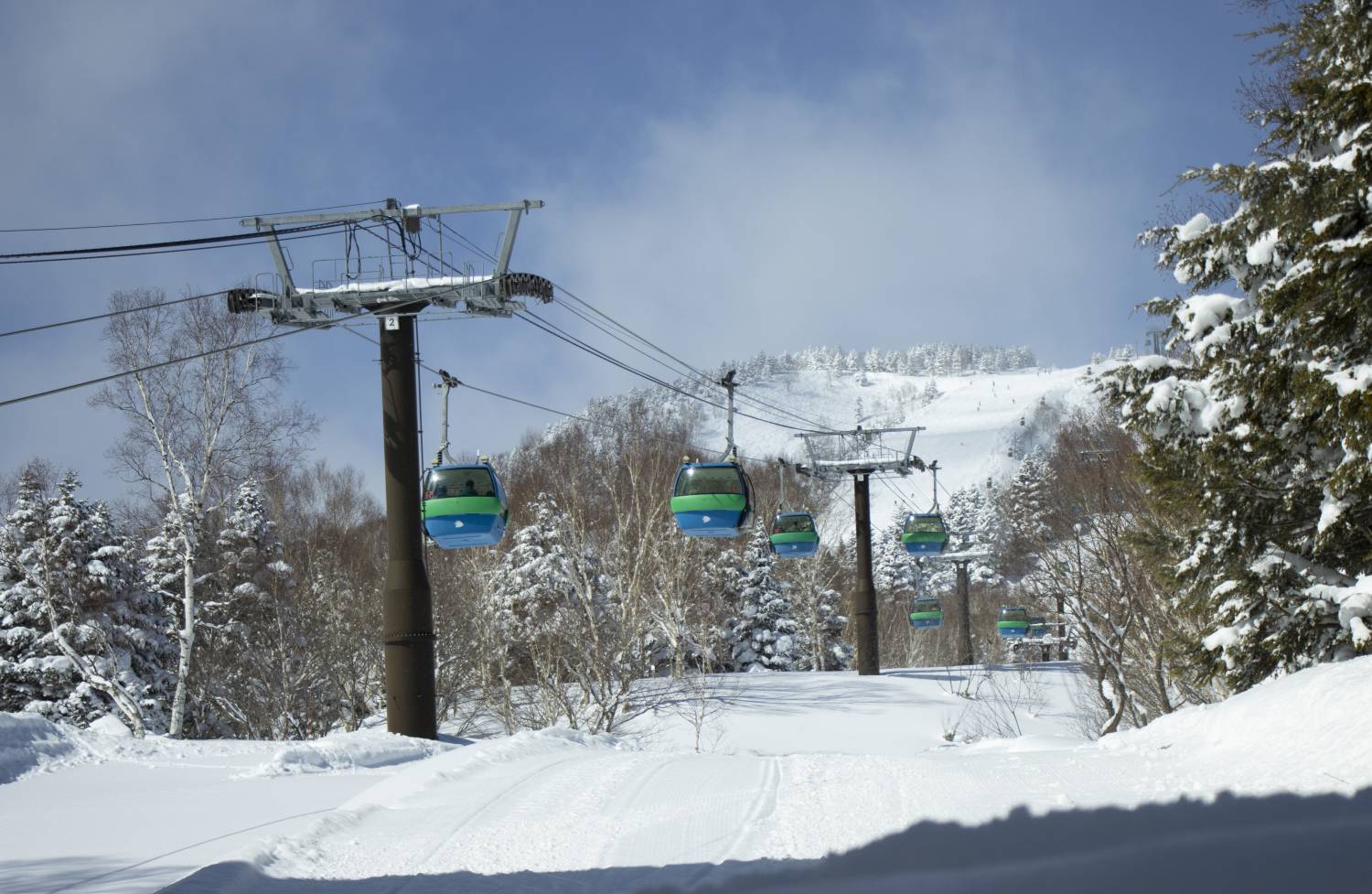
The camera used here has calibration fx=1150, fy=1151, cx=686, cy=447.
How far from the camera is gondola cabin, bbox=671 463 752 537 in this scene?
51.9 feet

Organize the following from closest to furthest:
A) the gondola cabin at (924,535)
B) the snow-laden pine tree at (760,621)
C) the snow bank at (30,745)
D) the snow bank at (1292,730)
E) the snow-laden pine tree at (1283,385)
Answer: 1. the snow bank at (1292,730)
2. the snow-laden pine tree at (1283,385)
3. the snow bank at (30,745)
4. the gondola cabin at (924,535)
5. the snow-laden pine tree at (760,621)

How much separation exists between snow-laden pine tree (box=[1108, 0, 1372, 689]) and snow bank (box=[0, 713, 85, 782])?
1084 cm

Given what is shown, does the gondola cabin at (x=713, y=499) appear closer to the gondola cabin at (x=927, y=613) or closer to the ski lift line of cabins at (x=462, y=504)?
the ski lift line of cabins at (x=462, y=504)

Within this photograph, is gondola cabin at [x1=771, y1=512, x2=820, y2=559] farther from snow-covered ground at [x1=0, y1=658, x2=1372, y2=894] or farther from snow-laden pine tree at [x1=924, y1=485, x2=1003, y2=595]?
snow-laden pine tree at [x1=924, y1=485, x2=1003, y2=595]

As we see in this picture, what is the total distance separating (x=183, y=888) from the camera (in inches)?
213

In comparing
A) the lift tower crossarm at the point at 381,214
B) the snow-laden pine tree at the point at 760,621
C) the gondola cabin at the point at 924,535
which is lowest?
the snow-laden pine tree at the point at 760,621

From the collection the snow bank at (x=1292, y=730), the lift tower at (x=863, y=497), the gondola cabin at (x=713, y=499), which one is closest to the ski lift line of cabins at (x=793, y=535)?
the lift tower at (x=863, y=497)

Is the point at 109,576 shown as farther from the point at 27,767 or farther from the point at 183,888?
the point at 183,888

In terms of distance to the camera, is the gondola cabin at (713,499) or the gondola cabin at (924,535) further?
the gondola cabin at (924,535)

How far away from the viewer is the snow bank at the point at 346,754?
35.1 feet

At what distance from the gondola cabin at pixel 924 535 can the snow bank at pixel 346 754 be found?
1845 cm

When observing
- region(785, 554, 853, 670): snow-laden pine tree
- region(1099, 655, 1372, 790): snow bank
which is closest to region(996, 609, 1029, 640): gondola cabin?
region(785, 554, 853, 670): snow-laden pine tree

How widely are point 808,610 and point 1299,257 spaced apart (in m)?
36.0

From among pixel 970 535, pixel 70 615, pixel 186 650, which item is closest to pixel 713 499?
pixel 186 650
